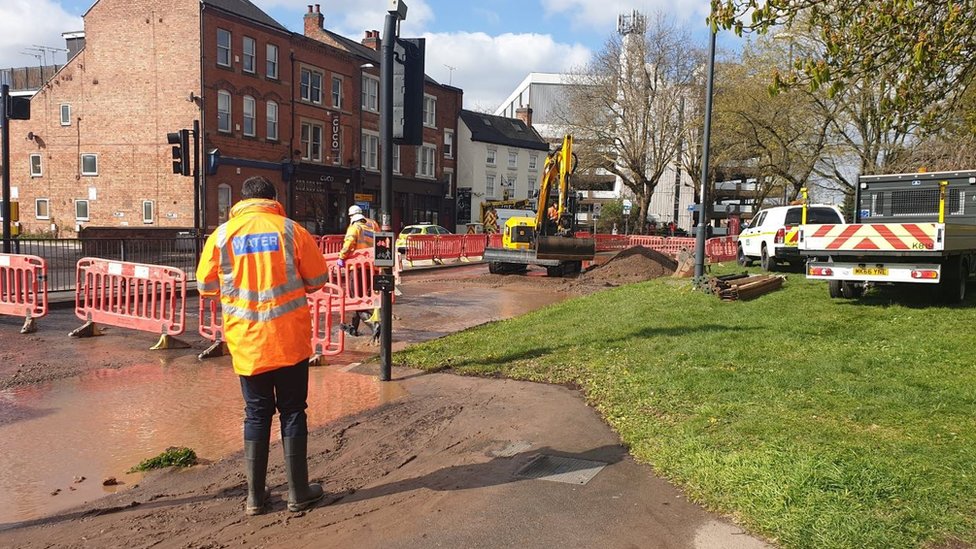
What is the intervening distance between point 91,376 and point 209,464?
3534 millimetres

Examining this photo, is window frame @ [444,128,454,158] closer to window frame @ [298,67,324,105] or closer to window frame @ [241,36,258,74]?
window frame @ [298,67,324,105]

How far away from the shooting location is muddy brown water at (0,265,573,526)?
15.5 ft

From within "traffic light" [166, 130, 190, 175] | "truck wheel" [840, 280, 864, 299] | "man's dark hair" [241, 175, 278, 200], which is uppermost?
"traffic light" [166, 130, 190, 175]

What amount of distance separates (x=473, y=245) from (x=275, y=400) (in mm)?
25140

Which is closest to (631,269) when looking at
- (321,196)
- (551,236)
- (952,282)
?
(551,236)

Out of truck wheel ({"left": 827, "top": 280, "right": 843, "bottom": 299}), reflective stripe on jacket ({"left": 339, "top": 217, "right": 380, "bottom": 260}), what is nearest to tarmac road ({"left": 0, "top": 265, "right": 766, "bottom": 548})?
reflective stripe on jacket ({"left": 339, "top": 217, "right": 380, "bottom": 260})

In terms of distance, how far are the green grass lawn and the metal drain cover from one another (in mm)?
409

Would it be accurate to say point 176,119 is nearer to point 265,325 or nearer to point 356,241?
point 356,241

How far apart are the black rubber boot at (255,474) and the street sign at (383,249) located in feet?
9.87

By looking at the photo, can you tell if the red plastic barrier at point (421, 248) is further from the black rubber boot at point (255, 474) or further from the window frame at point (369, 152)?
the black rubber boot at point (255, 474)

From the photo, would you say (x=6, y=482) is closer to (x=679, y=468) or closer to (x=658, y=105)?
(x=679, y=468)

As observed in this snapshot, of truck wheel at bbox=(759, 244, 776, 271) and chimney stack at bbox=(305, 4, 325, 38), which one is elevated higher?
chimney stack at bbox=(305, 4, 325, 38)

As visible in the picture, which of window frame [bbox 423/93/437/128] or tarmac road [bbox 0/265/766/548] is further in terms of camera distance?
window frame [bbox 423/93/437/128]

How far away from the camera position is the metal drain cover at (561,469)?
4500 millimetres
